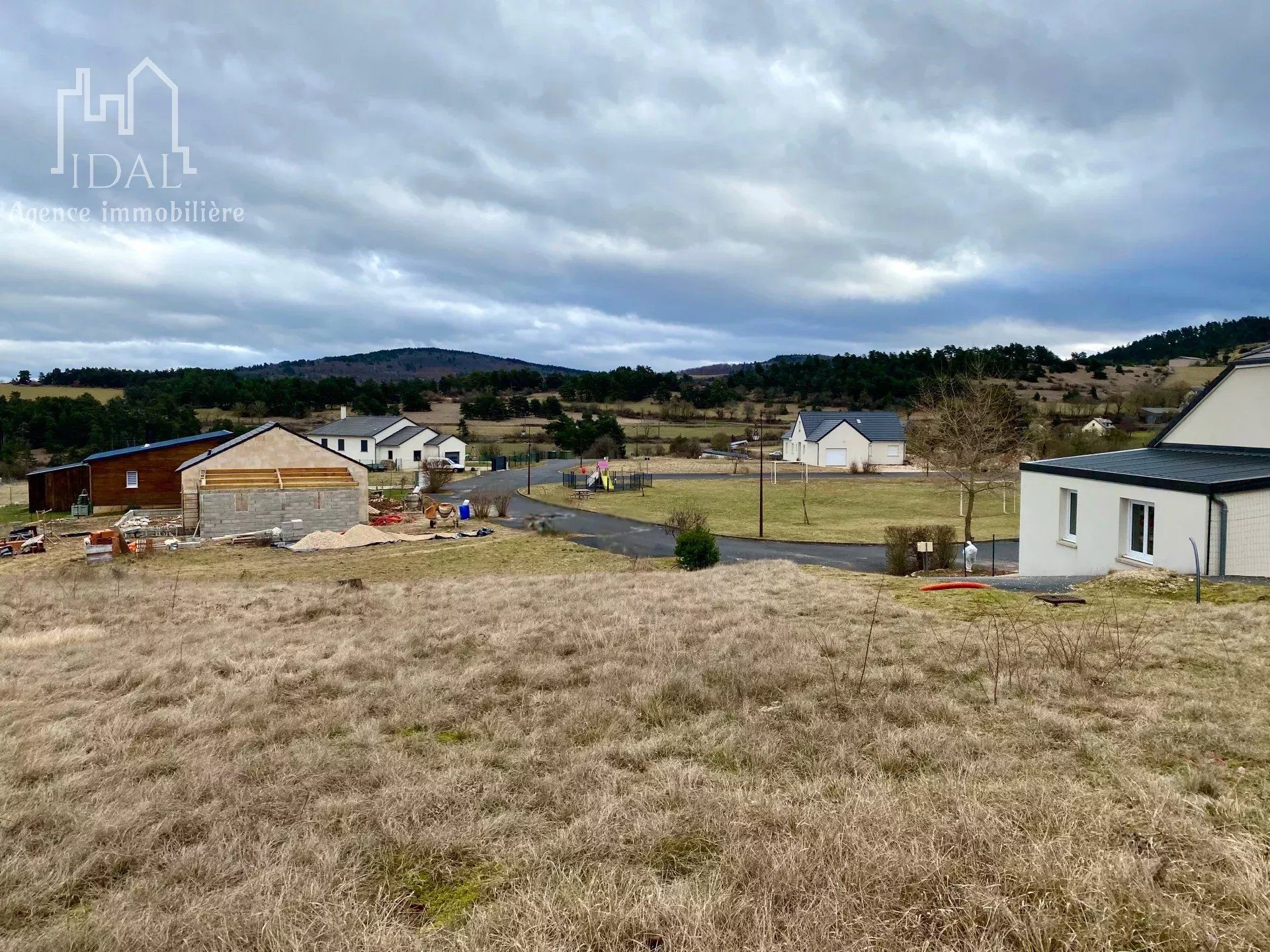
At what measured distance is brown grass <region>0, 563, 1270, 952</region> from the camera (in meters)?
3.13

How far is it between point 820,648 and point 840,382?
435 feet

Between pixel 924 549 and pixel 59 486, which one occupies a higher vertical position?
pixel 59 486

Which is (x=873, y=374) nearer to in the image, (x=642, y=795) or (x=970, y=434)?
(x=970, y=434)

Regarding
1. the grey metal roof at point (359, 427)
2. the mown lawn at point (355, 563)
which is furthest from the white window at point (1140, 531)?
the grey metal roof at point (359, 427)

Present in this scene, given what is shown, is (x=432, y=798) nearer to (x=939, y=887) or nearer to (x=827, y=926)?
(x=827, y=926)

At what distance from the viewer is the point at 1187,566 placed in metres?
15.2

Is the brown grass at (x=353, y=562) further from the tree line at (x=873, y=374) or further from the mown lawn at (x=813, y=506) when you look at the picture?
the tree line at (x=873, y=374)

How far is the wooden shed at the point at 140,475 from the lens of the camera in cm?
3962

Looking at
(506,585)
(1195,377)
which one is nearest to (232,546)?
(506,585)

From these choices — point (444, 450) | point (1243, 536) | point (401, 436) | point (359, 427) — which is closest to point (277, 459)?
point (444, 450)

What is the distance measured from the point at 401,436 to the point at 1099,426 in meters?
64.5

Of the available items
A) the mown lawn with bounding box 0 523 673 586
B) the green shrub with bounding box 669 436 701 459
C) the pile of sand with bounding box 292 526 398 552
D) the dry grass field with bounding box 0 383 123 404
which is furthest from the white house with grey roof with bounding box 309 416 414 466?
the dry grass field with bounding box 0 383 123 404

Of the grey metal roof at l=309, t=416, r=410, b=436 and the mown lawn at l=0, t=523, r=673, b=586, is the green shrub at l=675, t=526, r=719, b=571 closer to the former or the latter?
the mown lawn at l=0, t=523, r=673, b=586

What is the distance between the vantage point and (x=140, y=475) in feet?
133
